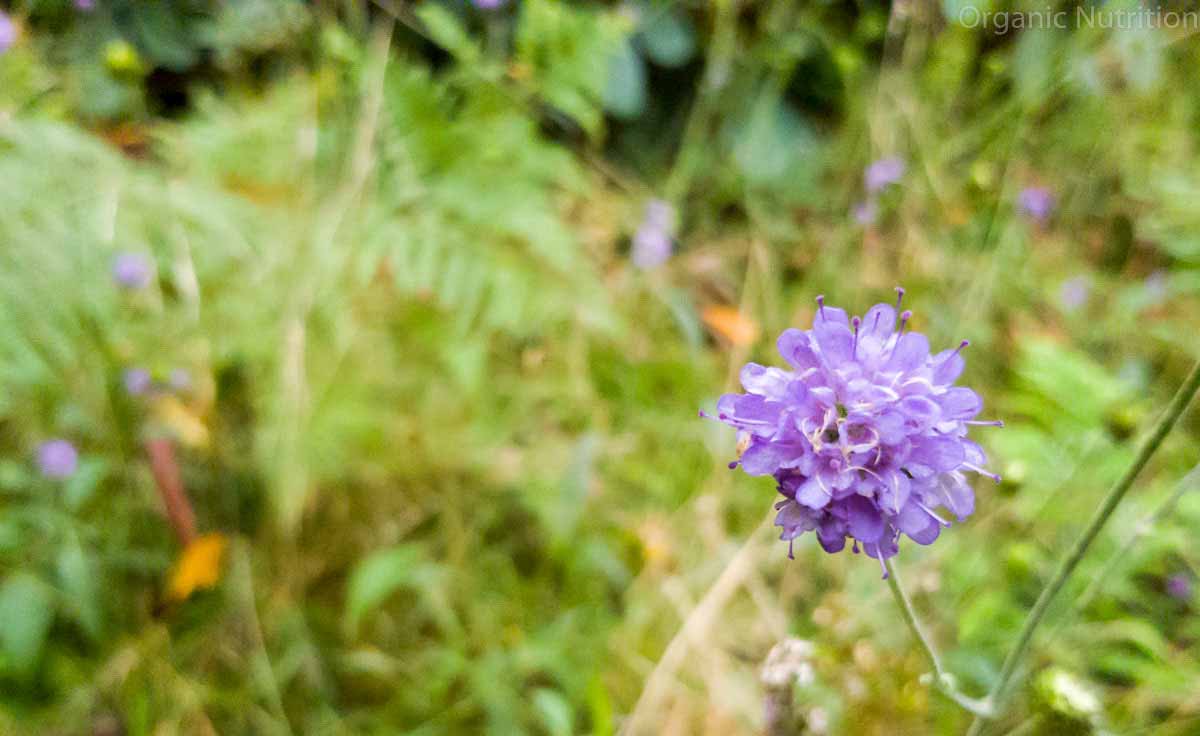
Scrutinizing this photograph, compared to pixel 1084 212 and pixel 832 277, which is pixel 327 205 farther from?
pixel 1084 212

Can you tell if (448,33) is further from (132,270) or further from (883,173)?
(883,173)

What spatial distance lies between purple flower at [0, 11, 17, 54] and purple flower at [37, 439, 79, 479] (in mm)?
610

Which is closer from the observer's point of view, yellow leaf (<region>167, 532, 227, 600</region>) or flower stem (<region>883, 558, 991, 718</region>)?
flower stem (<region>883, 558, 991, 718</region>)

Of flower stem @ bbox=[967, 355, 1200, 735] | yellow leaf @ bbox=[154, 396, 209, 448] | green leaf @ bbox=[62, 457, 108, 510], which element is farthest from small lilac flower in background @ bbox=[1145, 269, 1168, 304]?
green leaf @ bbox=[62, 457, 108, 510]

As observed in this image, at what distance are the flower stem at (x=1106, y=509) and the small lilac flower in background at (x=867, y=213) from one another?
0.98 meters

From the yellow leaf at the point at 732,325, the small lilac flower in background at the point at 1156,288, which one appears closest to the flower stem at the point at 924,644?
the yellow leaf at the point at 732,325

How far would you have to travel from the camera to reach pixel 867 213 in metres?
1.54

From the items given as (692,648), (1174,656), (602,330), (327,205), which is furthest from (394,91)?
(1174,656)

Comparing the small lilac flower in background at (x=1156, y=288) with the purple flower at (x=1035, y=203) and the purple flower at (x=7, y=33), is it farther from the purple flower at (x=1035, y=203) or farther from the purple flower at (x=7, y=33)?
the purple flower at (x=7, y=33)

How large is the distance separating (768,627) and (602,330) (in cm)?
54

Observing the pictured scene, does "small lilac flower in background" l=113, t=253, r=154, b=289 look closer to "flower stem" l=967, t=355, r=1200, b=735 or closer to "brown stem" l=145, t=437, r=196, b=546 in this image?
"brown stem" l=145, t=437, r=196, b=546

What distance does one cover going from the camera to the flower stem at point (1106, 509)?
1.62ft

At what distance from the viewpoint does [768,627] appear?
3.82 feet

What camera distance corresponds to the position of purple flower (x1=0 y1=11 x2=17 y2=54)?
1233 millimetres
